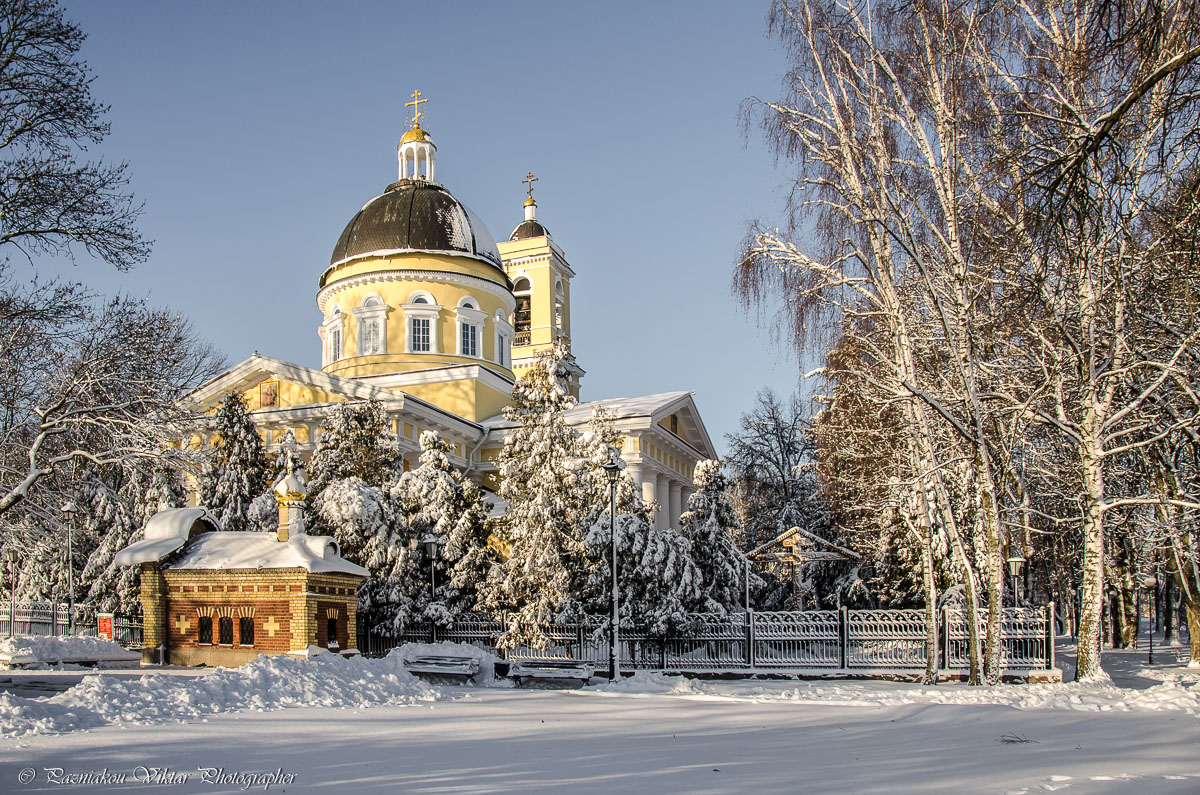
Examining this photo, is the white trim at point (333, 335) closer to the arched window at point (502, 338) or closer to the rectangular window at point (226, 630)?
the arched window at point (502, 338)

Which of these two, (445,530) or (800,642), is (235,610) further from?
(800,642)

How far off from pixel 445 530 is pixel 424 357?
16.3 metres

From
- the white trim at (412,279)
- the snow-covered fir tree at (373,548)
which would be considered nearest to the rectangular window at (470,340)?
the white trim at (412,279)

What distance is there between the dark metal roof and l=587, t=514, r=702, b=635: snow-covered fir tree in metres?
36.3

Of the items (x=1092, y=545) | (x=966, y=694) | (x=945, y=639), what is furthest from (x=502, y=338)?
(x=966, y=694)

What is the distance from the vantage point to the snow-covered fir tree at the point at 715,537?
24.5 meters

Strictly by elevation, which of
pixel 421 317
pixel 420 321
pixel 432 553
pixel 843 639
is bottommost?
pixel 843 639

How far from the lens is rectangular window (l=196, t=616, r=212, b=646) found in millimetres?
16188

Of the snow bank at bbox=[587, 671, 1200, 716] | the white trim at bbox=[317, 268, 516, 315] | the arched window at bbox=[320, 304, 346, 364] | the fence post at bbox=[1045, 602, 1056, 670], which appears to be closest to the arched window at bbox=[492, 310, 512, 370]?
the white trim at bbox=[317, 268, 516, 315]

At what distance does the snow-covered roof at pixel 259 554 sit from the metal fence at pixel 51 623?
6.24 m

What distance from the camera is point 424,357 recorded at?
38438 mm

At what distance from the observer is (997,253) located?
12.8 metres

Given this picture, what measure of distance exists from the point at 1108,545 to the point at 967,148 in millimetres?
15698

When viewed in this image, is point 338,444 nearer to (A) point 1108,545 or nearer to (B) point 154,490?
(B) point 154,490
